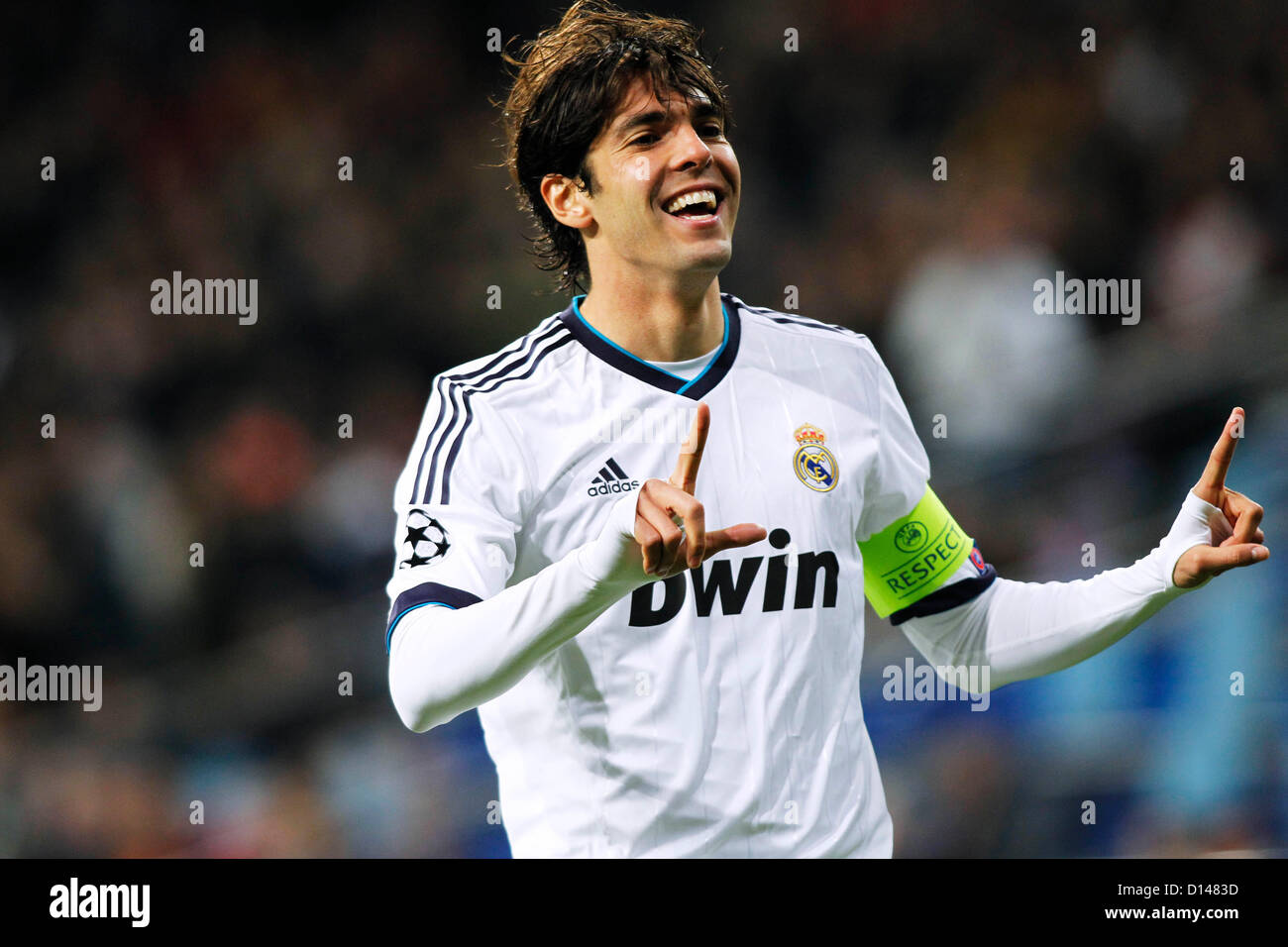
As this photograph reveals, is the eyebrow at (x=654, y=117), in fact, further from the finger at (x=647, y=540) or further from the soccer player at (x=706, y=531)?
the finger at (x=647, y=540)

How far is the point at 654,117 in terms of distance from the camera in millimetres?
2807

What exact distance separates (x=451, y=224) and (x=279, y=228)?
77 centimetres

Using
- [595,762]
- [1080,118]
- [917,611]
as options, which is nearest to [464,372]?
[595,762]

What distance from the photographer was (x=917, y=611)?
296 cm

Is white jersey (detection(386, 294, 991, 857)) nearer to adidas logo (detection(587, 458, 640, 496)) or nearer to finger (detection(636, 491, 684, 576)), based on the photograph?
adidas logo (detection(587, 458, 640, 496))

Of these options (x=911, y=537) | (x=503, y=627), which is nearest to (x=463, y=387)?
(x=503, y=627)

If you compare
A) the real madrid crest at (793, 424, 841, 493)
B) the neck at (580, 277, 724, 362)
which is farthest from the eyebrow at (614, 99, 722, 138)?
the real madrid crest at (793, 424, 841, 493)

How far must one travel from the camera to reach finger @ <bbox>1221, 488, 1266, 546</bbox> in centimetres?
255

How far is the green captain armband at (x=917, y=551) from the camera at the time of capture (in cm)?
291

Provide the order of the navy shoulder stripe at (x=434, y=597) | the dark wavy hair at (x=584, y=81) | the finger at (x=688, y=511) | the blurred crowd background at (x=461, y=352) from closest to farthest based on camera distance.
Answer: the finger at (x=688, y=511), the navy shoulder stripe at (x=434, y=597), the dark wavy hair at (x=584, y=81), the blurred crowd background at (x=461, y=352)

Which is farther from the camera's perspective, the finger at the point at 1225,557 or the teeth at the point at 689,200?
the teeth at the point at 689,200

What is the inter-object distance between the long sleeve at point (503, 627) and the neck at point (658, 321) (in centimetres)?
67

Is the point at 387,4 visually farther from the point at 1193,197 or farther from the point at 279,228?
the point at 1193,197

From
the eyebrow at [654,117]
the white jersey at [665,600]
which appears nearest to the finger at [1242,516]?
the white jersey at [665,600]
